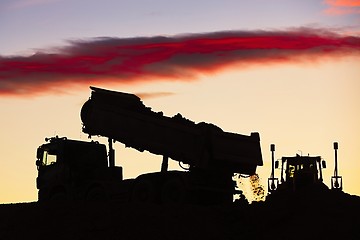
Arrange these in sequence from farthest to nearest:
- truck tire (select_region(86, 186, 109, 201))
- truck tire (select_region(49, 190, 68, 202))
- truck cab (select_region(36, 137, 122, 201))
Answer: truck tire (select_region(49, 190, 68, 202))
truck cab (select_region(36, 137, 122, 201))
truck tire (select_region(86, 186, 109, 201))

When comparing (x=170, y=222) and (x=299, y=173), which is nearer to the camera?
(x=170, y=222)

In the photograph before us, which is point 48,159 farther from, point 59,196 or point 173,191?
point 173,191

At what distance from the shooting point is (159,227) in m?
31.9

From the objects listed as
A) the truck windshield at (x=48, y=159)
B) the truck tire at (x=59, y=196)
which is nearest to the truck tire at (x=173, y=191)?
the truck tire at (x=59, y=196)

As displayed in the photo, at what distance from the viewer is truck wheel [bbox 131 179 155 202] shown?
3731cm

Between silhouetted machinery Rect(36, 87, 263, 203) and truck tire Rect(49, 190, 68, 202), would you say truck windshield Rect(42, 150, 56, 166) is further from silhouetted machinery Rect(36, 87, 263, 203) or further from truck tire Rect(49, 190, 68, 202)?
truck tire Rect(49, 190, 68, 202)

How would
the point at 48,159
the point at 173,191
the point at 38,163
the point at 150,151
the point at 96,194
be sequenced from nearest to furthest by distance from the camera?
the point at 173,191, the point at 150,151, the point at 96,194, the point at 48,159, the point at 38,163

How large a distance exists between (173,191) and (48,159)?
7.54m

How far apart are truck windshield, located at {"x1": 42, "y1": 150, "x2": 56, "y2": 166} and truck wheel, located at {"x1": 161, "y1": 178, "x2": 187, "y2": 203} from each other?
6.71 metres

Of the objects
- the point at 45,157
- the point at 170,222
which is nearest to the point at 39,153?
the point at 45,157

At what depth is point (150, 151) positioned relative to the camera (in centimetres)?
3838

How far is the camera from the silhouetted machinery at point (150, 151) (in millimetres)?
37219

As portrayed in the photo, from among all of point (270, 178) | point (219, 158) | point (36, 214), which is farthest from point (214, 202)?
point (270, 178)

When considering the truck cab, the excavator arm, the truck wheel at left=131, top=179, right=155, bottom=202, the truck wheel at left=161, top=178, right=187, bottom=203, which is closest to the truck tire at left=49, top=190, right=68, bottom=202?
the truck cab
